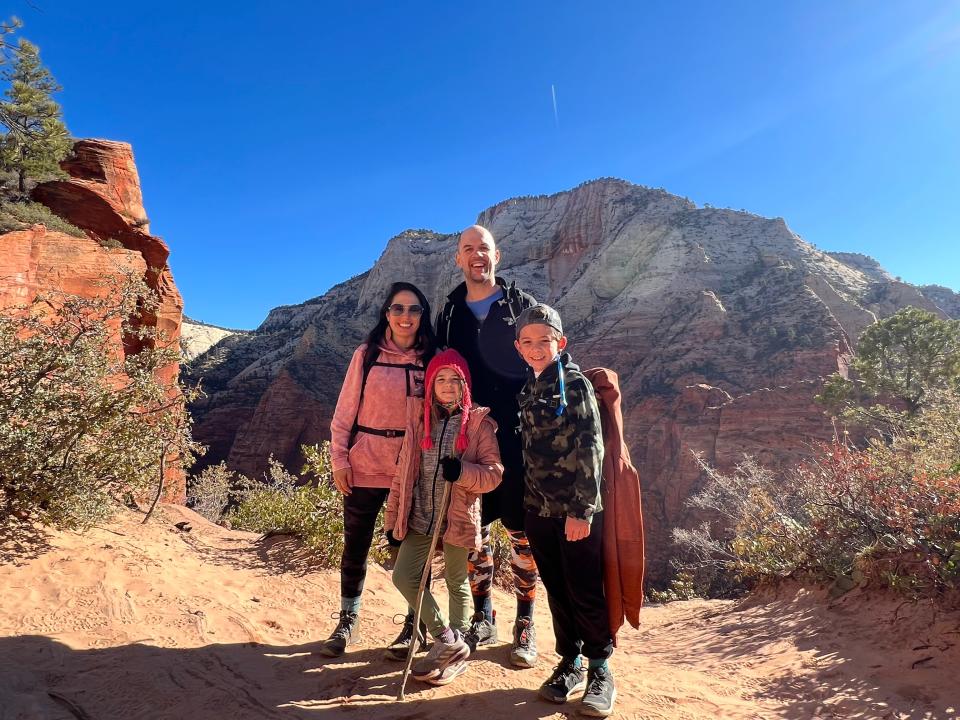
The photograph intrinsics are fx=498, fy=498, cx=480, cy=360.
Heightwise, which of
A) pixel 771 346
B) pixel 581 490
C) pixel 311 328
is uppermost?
pixel 311 328

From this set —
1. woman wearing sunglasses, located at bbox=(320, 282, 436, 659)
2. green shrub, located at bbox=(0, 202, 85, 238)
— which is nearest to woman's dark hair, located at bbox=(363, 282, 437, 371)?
woman wearing sunglasses, located at bbox=(320, 282, 436, 659)

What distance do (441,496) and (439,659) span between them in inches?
32.4

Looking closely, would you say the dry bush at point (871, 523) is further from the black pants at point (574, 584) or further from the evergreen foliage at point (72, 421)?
the evergreen foliage at point (72, 421)

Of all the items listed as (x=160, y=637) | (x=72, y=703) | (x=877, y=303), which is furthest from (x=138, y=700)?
(x=877, y=303)

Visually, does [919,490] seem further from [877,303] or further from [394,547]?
[877,303]

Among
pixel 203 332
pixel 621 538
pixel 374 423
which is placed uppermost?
pixel 203 332

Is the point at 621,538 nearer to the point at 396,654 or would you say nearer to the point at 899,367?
the point at 396,654

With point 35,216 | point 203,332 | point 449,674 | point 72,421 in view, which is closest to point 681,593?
point 449,674

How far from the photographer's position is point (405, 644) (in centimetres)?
303

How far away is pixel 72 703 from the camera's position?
2318 millimetres

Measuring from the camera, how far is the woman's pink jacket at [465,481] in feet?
8.46

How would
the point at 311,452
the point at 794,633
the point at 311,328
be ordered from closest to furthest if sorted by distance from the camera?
the point at 794,633, the point at 311,452, the point at 311,328

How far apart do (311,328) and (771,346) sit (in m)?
34.1

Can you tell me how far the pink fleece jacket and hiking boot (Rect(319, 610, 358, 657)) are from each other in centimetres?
91
